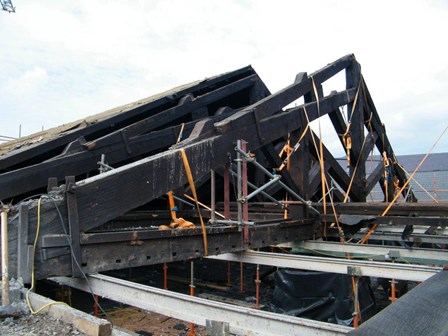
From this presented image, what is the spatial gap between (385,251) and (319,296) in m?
1.77

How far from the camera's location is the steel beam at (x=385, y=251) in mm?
5316

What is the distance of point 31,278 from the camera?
285cm

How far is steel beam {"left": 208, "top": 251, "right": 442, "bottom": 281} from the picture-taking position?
4.09m

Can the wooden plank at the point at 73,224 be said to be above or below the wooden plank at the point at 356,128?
below

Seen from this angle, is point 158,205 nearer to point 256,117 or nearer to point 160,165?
point 256,117

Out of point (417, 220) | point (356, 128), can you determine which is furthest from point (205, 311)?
point (356, 128)

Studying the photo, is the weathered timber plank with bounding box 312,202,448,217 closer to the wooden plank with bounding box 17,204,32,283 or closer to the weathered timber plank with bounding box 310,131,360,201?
the weathered timber plank with bounding box 310,131,360,201

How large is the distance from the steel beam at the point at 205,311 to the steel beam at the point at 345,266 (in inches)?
73.1

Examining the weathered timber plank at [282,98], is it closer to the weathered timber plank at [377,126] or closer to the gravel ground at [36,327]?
the weathered timber plank at [377,126]

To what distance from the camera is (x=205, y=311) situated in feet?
10.1

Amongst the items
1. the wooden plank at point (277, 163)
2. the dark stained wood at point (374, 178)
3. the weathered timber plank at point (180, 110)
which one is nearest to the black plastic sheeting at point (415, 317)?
the wooden plank at point (277, 163)

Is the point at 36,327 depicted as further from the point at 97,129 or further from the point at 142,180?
the point at 97,129

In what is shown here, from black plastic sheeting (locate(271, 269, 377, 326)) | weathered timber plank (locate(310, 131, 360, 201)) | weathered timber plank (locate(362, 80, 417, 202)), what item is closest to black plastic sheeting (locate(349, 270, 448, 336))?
black plastic sheeting (locate(271, 269, 377, 326))

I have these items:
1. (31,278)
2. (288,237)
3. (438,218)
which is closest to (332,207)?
(288,237)
